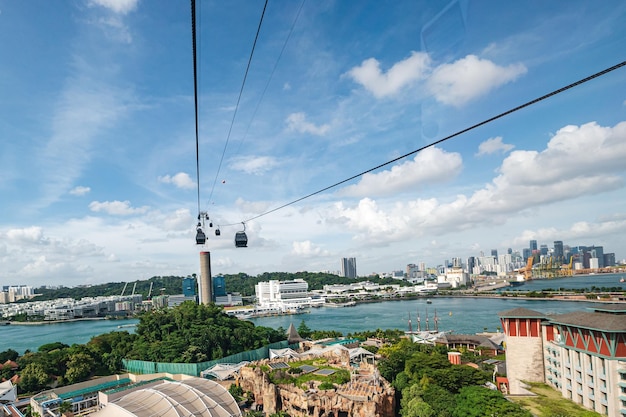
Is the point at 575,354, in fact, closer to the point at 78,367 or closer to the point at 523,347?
the point at 523,347

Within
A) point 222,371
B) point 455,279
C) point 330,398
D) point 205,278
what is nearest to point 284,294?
point 205,278

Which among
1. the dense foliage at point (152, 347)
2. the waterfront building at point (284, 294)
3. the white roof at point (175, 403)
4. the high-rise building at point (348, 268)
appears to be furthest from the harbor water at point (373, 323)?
the high-rise building at point (348, 268)

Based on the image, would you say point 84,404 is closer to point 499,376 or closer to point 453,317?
point 499,376

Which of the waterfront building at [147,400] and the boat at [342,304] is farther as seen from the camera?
the boat at [342,304]

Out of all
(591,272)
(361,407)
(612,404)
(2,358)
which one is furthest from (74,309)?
(591,272)

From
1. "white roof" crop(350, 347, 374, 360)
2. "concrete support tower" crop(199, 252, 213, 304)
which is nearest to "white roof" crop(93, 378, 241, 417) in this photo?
"white roof" crop(350, 347, 374, 360)

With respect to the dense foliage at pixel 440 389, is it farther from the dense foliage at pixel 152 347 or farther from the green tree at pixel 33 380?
the green tree at pixel 33 380

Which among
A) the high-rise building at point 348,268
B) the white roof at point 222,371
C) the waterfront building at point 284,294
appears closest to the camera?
the white roof at point 222,371
